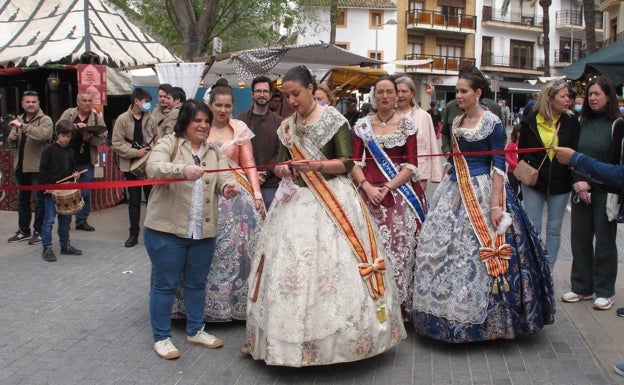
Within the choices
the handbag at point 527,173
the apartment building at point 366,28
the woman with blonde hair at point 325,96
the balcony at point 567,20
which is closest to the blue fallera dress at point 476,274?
the handbag at point 527,173

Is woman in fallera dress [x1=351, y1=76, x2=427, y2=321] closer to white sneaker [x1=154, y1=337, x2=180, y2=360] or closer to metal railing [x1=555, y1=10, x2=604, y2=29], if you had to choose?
white sneaker [x1=154, y1=337, x2=180, y2=360]

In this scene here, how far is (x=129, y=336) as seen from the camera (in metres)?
4.86

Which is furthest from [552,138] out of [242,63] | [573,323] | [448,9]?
[448,9]

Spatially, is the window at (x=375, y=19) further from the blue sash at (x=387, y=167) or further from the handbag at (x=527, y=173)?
the blue sash at (x=387, y=167)

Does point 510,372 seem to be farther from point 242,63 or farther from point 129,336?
point 242,63

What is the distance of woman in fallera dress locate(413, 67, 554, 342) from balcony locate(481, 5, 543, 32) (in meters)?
47.9

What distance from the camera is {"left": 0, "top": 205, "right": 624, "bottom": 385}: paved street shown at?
408cm

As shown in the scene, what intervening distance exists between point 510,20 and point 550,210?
48.8 m

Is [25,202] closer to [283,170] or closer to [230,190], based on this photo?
[230,190]

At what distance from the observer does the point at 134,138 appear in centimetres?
809

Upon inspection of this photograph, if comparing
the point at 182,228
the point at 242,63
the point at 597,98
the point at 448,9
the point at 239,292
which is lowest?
the point at 239,292

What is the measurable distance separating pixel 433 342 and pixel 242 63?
6275 mm

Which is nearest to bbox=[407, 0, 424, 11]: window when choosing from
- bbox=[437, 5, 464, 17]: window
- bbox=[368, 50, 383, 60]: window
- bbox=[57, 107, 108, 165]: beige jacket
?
bbox=[437, 5, 464, 17]: window

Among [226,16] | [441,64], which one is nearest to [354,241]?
[226,16]
